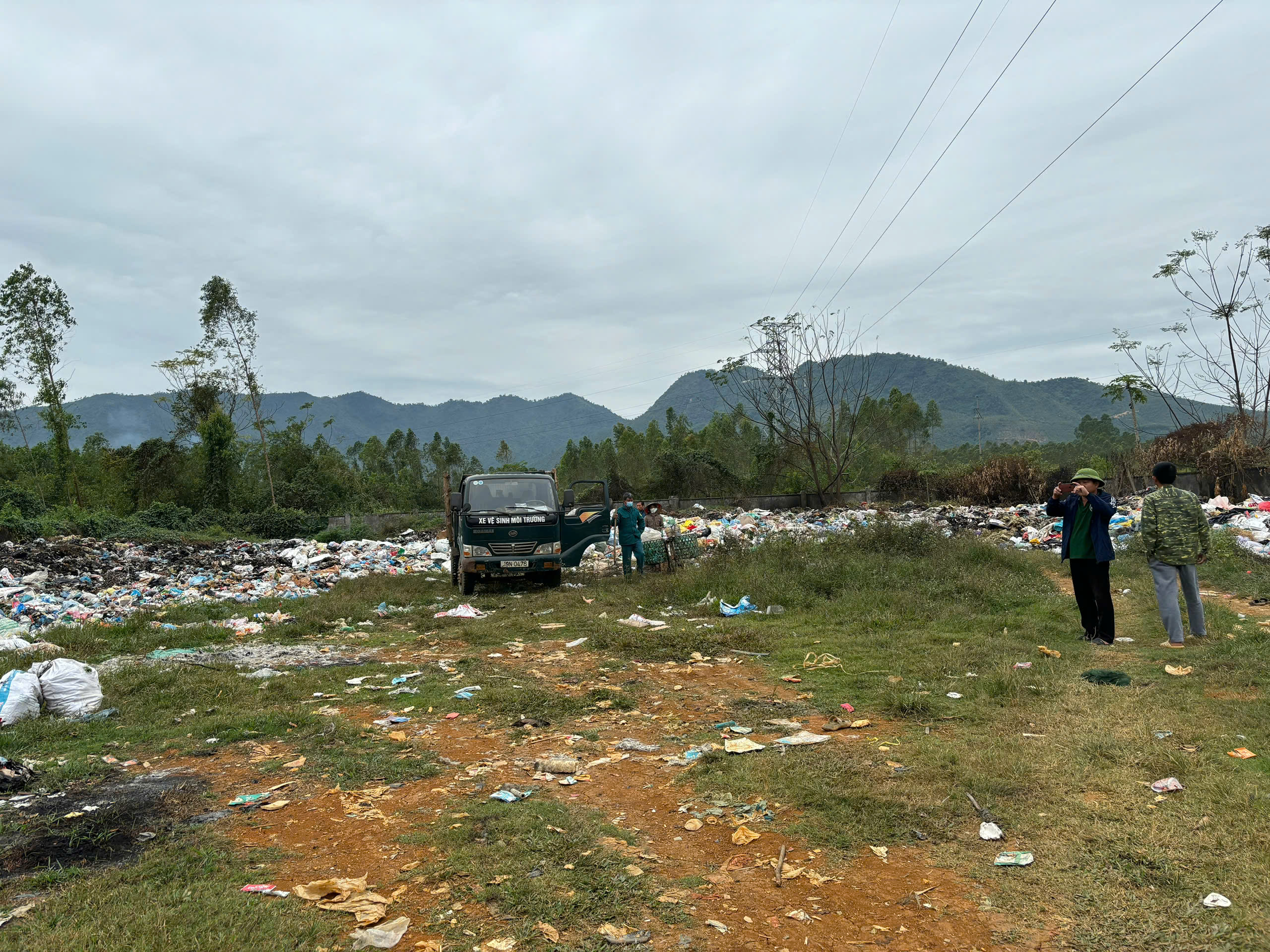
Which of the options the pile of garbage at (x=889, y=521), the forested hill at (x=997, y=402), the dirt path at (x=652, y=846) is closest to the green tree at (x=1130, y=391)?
the pile of garbage at (x=889, y=521)

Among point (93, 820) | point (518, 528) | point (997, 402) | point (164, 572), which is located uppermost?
point (997, 402)

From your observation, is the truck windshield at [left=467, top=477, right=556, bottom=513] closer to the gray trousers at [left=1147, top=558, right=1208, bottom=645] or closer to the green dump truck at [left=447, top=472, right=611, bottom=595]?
the green dump truck at [left=447, top=472, right=611, bottom=595]

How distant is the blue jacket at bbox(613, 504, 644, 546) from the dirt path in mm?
6947

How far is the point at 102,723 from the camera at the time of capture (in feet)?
17.6

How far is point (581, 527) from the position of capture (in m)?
12.6

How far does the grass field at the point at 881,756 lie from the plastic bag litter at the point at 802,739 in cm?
22

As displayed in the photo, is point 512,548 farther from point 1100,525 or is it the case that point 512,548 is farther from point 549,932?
point 549,932

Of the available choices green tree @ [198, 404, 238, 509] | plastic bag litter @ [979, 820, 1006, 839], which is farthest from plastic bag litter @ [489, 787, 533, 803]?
green tree @ [198, 404, 238, 509]

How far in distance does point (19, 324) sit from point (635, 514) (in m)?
26.8

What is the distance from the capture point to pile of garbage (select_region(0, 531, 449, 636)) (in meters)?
11.2

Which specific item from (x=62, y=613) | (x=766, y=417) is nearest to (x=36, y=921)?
(x=62, y=613)

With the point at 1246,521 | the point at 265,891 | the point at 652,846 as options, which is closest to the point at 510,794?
the point at 652,846

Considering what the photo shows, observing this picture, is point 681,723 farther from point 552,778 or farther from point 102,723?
point 102,723

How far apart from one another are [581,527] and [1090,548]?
25.2 feet
